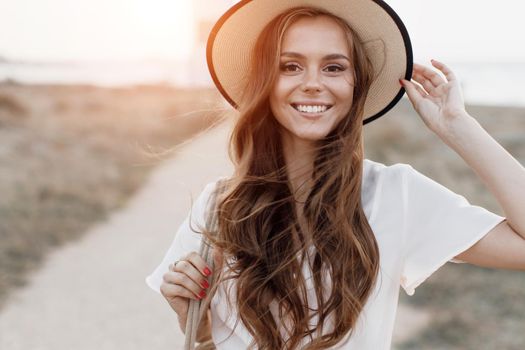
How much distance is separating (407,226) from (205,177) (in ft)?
36.4

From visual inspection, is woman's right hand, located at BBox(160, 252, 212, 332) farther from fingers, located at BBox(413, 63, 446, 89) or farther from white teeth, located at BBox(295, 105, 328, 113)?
fingers, located at BBox(413, 63, 446, 89)

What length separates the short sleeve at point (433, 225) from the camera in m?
1.71

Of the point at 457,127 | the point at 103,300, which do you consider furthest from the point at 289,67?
the point at 103,300

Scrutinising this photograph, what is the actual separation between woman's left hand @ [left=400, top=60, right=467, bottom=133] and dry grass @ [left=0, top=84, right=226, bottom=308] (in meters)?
0.71

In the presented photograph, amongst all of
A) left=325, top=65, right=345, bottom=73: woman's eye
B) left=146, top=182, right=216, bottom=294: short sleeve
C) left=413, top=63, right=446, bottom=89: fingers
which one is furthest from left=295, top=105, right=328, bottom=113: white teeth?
left=146, top=182, right=216, bottom=294: short sleeve

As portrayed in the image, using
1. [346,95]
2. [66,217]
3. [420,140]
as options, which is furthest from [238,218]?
[420,140]

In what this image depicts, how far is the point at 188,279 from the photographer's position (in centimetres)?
183

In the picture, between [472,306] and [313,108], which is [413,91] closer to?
[313,108]

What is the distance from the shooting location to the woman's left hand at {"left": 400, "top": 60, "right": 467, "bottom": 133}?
181 centimetres

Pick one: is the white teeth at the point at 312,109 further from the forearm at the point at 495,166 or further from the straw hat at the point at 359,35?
the forearm at the point at 495,166

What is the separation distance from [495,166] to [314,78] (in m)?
0.55

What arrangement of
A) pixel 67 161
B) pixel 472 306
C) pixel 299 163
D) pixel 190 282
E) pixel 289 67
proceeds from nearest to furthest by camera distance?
pixel 190 282 < pixel 289 67 < pixel 299 163 < pixel 472 306 < pixel 67 161

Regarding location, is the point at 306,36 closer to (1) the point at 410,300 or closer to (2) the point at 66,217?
(1) the point at 410,300

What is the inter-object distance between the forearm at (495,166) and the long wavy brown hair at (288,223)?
1.04 feet
